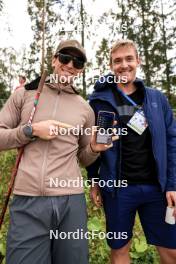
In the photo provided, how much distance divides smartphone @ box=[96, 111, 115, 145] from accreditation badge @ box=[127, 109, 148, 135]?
14.2 inches

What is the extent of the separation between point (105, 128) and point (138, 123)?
491 millimetres

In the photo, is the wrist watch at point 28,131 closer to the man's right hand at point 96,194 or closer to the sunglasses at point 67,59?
the sunglasses at point 67,59

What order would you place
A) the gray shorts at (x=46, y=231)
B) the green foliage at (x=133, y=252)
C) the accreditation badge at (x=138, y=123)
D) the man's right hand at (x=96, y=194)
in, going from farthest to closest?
1. the green foliage at (x=133, y=252)
2. the man's right hand at (x=96, y=194)
3. the accreditation badge at (x=138, y=123)
4. the gray shorts at (x=46, y=231)

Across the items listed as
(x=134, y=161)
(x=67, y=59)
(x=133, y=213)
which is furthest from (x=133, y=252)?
(x=67, y=59)

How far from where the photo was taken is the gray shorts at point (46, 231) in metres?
2.58

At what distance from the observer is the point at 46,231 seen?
263cm

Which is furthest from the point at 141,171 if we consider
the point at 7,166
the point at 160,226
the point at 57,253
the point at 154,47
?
the point at 154,47

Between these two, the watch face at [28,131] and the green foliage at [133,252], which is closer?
the watch face at [28,131]

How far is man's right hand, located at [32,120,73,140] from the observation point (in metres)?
2.61

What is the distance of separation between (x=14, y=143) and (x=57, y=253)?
2.97 feet

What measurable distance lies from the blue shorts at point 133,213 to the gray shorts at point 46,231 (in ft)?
2.36

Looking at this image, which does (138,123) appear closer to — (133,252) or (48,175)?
(48,175)

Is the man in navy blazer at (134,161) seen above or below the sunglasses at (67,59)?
below

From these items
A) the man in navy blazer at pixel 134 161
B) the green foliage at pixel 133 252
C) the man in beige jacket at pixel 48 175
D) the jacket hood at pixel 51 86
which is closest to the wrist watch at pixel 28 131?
the man in beige jacket at pixel 48 175
